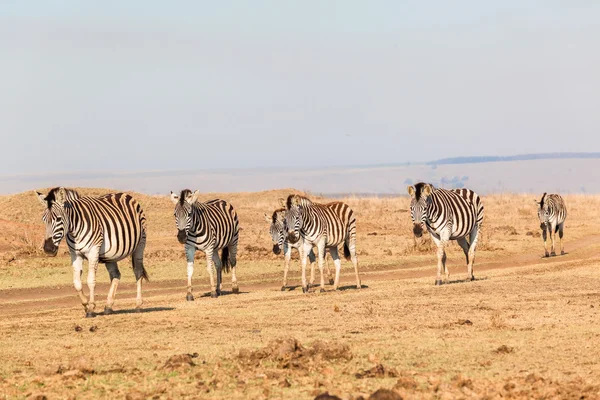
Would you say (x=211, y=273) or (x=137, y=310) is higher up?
(x=211, y=273)

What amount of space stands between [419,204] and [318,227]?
234 centimetres

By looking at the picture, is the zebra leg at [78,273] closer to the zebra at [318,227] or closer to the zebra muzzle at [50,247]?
the zebra muzzle at [50,247]

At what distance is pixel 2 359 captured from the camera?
13.1 metres

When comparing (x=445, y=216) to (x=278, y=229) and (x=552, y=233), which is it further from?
(x=552, y=233)

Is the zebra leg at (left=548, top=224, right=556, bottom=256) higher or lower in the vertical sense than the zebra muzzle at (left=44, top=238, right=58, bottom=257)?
lower

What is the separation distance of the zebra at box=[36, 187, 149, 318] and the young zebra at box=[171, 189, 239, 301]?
1.61m

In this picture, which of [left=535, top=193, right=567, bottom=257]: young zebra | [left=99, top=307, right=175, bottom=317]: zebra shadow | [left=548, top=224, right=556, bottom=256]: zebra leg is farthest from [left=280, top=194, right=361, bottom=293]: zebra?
[left=535, top=193, right=567, bottom=257]: young zebra

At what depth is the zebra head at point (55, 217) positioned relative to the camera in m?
17.0

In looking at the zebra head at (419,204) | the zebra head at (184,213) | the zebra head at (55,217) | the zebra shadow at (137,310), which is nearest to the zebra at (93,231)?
the zebra head at (55,217)

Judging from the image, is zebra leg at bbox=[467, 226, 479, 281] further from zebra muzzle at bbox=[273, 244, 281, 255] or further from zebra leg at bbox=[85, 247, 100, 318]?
zebra leg at bbox=[85, 247, 100, 318]

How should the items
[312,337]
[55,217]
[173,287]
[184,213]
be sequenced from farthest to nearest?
1. [173,287]
2. [184,213]
3. [55,217]
4. [312,337]

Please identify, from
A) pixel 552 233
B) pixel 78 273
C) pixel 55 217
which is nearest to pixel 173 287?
pixel 78 273

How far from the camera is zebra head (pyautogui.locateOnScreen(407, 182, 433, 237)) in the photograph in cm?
2253

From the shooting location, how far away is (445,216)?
23.3 meters
